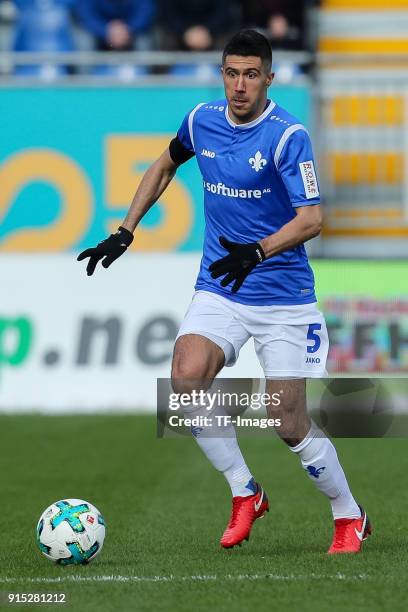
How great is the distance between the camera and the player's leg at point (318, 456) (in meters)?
6.71

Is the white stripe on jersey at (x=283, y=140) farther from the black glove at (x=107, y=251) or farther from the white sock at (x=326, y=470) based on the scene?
the white sock at (x=326, y=470)

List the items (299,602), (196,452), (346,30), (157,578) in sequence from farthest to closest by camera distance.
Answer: (346,30) → (196,452) → (157,578) → (299,602)

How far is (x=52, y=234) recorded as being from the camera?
15.7 metres

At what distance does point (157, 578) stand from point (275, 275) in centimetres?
165

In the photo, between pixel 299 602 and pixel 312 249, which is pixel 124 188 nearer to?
pixel 312 249

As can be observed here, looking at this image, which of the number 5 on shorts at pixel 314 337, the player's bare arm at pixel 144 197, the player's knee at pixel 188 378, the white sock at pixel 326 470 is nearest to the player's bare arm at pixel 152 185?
the player's bare arm at pixel 144 197

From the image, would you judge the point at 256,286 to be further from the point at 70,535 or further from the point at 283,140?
the point at 70,535

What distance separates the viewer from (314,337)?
6891mm

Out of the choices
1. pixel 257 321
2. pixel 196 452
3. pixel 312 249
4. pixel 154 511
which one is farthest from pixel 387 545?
pixel 312 249

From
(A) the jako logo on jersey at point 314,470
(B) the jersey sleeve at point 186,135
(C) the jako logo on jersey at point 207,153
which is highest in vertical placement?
(B) the jersey sleeve at point 186,135

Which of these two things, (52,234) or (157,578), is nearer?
(157,578)

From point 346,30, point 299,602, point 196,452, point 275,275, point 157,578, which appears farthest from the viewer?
point 346,30

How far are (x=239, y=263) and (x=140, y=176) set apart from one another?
9330 mm

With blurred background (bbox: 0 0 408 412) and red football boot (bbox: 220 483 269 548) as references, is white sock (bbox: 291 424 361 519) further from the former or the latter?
blurred background (bbox: 0 0 408 412)
